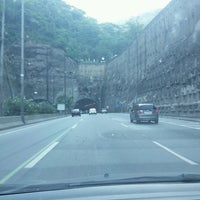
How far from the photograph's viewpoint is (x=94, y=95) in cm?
12669

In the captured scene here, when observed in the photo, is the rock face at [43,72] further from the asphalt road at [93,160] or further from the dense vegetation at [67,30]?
the asphalt road at [93,160]

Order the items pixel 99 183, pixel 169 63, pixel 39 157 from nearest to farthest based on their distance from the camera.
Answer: pixel 99 183 < pixel 39 157 < pixel 169 63

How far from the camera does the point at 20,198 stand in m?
4.43

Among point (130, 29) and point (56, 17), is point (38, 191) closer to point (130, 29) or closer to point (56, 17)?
point (56, 17)

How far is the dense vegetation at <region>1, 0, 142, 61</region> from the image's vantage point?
328ft

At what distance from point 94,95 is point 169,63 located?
65.2 meters

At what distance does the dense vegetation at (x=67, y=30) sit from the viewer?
9994 centimetres

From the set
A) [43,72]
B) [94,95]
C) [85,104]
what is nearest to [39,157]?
[43,72]

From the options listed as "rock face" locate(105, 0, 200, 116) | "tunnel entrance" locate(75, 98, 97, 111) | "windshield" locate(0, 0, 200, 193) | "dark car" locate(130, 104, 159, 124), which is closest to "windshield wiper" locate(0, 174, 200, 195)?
"windshield" locate(0, 0, 200, 193)

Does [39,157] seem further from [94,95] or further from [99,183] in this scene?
[94,95]

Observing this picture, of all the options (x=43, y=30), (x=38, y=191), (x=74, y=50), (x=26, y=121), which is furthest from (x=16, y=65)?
(x=38, y=191)

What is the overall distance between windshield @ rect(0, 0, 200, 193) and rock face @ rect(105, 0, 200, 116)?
15 cm

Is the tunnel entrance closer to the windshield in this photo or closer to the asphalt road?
the windshield

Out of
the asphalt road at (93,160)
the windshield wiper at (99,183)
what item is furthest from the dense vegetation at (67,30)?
the windshield wiper at (99,183)
